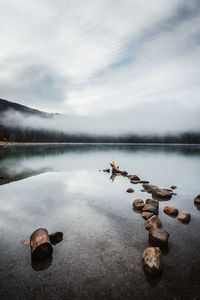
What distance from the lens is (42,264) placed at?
4984 millimetres

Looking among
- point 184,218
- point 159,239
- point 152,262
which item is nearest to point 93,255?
point 152,262

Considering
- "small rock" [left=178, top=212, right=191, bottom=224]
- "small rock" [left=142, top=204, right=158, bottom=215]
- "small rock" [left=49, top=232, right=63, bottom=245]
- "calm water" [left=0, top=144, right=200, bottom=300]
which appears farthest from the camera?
"small rock" [left=142, top=204, right=158, bottom=215]

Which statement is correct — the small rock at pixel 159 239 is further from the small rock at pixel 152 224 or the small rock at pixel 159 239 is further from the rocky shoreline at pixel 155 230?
the small rock at pixel 152 224

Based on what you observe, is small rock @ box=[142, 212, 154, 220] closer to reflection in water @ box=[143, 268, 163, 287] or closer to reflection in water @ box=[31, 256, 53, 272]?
reflection in water @ box=[143, 268, 163, 287]

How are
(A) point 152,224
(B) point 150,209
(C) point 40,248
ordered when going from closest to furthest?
(C) point 40,248 → (A) point 152,224 → (B) point 150,209

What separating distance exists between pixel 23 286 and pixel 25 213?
5.18 metres

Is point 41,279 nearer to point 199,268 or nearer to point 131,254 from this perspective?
point 131,254

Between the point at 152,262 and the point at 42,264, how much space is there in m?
3.56

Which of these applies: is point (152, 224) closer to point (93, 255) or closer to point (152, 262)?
point (152, 262)

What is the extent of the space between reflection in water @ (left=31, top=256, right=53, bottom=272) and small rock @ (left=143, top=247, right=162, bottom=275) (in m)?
3.14

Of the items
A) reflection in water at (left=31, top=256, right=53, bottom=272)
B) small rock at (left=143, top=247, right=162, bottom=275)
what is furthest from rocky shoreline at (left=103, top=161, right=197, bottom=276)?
reflection in water at (left=31, top=256, right=53, bottom=272)

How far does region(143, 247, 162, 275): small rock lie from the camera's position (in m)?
4.54

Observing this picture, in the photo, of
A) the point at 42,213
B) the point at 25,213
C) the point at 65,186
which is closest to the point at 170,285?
the point at 42,213

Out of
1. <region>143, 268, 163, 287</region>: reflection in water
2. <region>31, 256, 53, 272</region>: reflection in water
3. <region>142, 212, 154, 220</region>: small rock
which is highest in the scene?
<region>143, 268, 163, 287</region>: reflection in water
